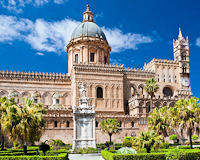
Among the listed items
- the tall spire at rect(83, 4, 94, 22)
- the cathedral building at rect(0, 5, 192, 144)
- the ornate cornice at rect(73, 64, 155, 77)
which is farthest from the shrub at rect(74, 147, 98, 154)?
the tall spire at rect(83, 4, 94, 22)

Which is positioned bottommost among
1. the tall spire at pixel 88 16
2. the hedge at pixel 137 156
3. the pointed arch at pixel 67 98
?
the hedge at pixel 137 156

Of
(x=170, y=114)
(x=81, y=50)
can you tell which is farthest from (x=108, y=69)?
(x=170, y=114)

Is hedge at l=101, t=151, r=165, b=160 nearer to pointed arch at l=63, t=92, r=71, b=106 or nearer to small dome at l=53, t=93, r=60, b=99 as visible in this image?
small dome at l=53, t=93, r=60, b=99

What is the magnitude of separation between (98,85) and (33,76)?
1292cm

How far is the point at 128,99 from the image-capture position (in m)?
53.3

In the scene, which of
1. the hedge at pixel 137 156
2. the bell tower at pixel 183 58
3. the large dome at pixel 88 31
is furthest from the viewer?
the bell tower at pixel 183 58

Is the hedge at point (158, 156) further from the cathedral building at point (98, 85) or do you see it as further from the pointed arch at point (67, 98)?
the pointed arch at point (67, 98)

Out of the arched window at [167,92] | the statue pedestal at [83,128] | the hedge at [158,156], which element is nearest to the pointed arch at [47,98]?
the statue pedestal at [83,128]

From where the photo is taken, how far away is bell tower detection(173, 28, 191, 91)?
190ft

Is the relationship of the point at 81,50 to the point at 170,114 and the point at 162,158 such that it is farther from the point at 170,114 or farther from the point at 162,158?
the point at 162,158

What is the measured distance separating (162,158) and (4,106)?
17580 millimetres

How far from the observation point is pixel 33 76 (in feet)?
169

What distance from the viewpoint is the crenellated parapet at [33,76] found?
50062 millimetres

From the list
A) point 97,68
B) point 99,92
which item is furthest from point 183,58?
point 99,92
